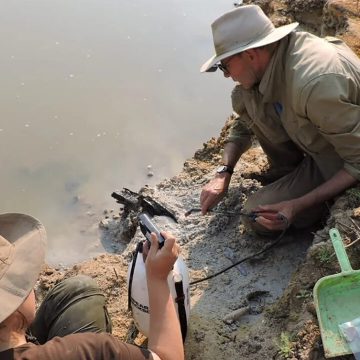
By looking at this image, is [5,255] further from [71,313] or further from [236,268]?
[236,268]

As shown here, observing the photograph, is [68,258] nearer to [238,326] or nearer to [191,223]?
[191,223]

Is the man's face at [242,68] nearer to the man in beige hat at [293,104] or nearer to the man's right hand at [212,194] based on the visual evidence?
the man in beige hat at [293,104]

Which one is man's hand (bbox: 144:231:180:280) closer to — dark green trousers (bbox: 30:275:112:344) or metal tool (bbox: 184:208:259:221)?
dark green trousers (bbox: 30:275:112:344)

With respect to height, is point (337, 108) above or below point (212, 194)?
above

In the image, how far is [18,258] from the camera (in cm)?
231

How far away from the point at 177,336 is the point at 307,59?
77.9 inches

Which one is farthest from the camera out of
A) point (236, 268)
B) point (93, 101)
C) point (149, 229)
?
point (93, 101)

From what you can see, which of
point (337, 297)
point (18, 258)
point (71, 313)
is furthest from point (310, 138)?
point (18, 258)

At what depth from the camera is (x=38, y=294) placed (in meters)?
4.54

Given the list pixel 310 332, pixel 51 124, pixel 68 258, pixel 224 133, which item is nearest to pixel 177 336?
pixel 310 332

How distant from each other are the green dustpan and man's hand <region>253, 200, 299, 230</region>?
785 mm

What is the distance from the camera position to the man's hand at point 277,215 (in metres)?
3.75

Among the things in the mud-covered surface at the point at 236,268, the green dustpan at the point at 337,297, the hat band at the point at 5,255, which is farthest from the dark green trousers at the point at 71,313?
the green dustpan at the point at 337,297

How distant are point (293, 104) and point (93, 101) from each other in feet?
12.8
